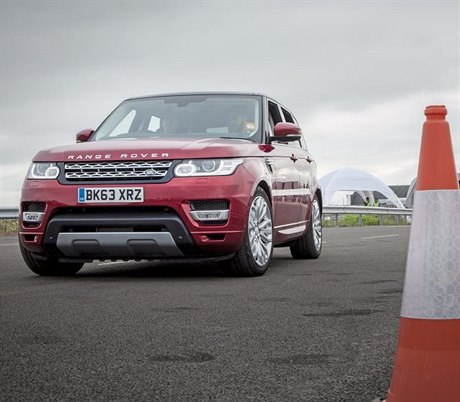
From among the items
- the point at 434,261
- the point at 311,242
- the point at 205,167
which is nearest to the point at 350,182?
the point at 311,242

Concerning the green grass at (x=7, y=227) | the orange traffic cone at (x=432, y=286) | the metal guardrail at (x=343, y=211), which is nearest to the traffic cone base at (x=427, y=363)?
the orange traffic cone at (x=432, y=286)

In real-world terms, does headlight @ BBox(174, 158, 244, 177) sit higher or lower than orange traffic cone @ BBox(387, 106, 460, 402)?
higher

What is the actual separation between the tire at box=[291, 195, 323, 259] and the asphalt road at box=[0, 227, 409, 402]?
2.11 m

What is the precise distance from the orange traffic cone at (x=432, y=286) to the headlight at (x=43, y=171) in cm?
515

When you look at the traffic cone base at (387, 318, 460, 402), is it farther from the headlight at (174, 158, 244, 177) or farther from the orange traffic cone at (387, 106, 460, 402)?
the headlight at (174, 158, 244, 177)

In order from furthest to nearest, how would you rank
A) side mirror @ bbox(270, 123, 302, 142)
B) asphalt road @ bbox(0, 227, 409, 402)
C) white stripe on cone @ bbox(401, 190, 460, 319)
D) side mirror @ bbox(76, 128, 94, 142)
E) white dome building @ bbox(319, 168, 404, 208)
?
white dome building @ bbox(319, 168, 404, 208)
side mirror @ bbox(76, 128, 94, 142)
side mirror @ bbox(270, 123, 302, 142)
asphalt road @ bbox(0, 227, 409, 402)
white stripe on cone @ bbox(401, 190, 460, 319)

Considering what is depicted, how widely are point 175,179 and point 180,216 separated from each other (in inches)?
12.1

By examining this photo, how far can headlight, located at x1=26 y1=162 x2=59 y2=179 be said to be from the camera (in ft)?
26.3

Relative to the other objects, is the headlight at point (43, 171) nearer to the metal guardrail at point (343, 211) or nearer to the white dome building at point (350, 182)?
the metal guardrail at point (343, 211)

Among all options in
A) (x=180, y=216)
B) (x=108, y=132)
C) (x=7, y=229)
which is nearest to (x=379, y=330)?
(x=180, y=216)

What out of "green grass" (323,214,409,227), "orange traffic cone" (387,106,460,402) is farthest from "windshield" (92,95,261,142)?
"green grass" (323,214,409,227)

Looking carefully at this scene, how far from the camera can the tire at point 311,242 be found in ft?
34.2

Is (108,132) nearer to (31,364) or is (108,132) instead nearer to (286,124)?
(286,124)

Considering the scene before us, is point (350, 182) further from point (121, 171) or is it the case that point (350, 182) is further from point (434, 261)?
point (434, 261)
